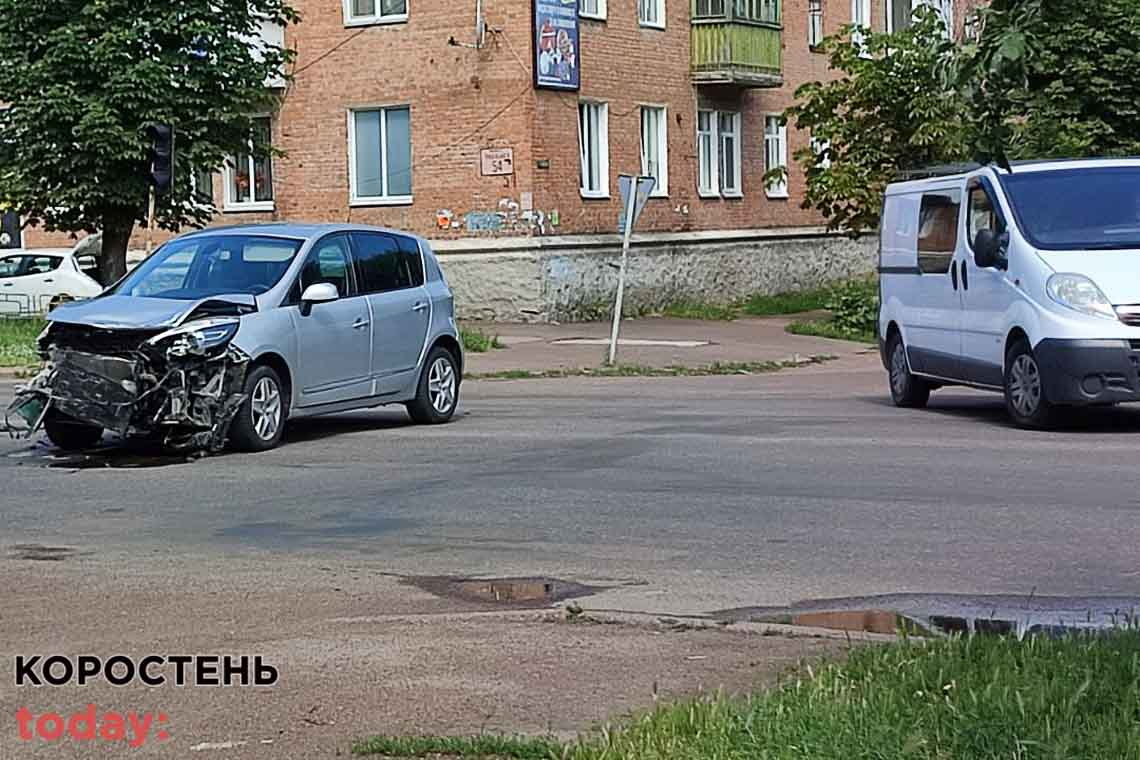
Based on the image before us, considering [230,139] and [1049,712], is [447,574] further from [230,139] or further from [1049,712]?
[230,139]

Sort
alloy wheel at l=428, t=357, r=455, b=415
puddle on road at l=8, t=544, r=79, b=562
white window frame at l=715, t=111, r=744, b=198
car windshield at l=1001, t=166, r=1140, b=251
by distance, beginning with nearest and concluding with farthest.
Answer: puddle on road at l=8, t=544, r=79, b=562 → car windshield at l=1001, t=166, r=1140, b=251 → alloy wheel at l=428, t=357, r=455, b=415 → white window frame at l=715, t=111, r=744, b=198

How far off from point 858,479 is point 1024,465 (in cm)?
141

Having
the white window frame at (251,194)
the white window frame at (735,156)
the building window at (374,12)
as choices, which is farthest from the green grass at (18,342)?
the white window frame at (735,156)

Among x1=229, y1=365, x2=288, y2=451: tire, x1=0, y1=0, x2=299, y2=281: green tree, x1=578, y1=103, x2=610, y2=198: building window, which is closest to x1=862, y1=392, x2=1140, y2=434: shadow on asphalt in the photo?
x1=229, y1=365, x2=288, y2=451: tire

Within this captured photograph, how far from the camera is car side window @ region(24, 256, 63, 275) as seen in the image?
35.7 m

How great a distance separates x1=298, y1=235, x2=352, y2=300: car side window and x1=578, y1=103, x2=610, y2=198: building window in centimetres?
1996

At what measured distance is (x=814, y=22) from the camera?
4359 centimetres

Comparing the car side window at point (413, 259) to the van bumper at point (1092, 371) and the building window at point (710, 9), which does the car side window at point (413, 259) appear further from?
the building window at point (710, 9)

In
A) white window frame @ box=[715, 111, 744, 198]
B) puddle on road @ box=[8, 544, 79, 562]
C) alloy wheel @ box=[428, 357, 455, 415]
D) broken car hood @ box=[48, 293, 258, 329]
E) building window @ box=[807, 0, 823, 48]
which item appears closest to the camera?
puddle on road @ box=[8, 544, 79, 562]

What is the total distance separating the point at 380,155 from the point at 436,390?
19124 mm

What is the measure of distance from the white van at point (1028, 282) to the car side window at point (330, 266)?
→ 5319 millimetres

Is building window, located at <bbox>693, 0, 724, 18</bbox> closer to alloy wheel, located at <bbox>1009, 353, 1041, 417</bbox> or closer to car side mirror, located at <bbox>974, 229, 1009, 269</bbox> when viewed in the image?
car side mirror, located at <bbox>974, 229, 1009, 269</bbox>

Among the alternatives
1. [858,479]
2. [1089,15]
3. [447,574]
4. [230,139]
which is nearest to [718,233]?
[230,139]

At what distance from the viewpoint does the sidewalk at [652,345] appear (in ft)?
86.9
